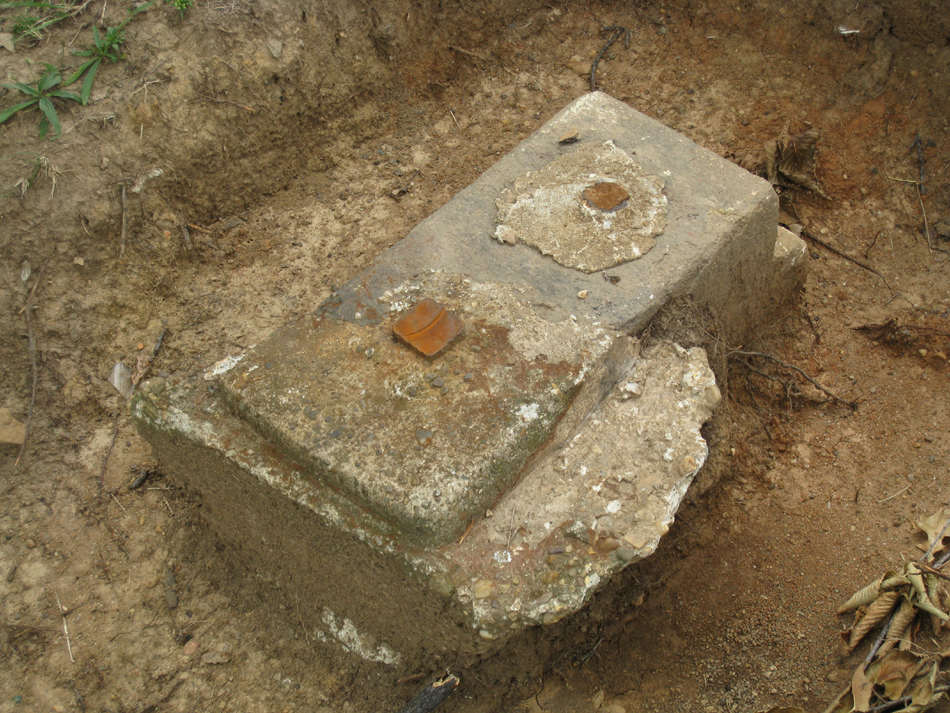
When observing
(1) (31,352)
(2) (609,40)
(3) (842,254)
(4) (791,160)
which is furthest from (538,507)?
(2) (609,40)

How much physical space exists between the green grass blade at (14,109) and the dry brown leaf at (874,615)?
3.30m

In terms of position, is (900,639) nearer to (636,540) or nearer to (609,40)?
(636,540)

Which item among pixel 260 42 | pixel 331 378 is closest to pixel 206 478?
pixel 331 378

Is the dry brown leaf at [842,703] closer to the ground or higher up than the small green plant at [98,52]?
closer to the ground

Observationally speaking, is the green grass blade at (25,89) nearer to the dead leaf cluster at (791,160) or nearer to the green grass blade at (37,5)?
the green grass blade at (37,5)

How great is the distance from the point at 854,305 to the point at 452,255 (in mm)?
1861

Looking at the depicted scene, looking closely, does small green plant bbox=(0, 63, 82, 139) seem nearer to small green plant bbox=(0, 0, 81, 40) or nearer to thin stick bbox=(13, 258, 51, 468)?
small green plant bbox=(0, 0, 81, 40)

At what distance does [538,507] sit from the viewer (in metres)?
1.96

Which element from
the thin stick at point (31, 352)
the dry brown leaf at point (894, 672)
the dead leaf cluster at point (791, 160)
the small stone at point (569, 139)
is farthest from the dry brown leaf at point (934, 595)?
the thin stick at point (31, 352)

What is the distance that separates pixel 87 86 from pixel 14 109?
27cm

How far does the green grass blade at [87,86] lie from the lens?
2.77 metres

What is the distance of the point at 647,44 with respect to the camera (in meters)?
3.77

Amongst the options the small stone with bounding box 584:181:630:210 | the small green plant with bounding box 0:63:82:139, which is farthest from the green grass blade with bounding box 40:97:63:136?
the small stone with bounding box 584:181:630:210

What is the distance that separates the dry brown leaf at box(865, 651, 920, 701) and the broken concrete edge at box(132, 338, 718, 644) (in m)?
0.70
